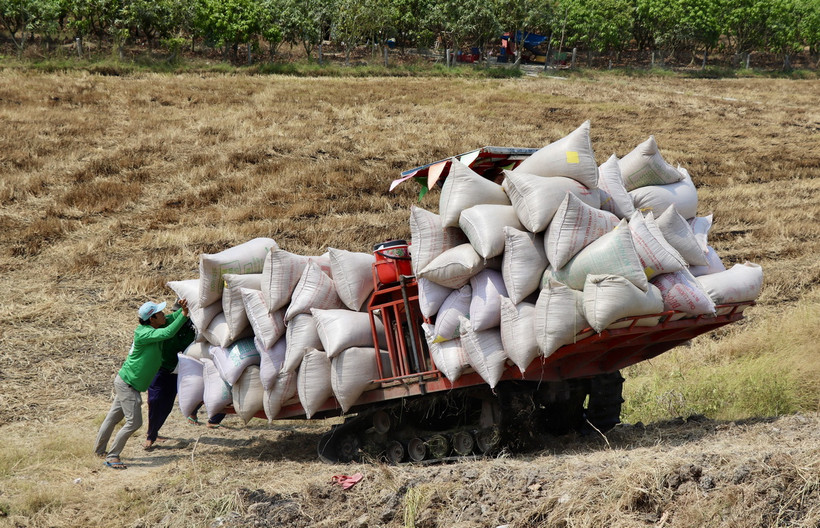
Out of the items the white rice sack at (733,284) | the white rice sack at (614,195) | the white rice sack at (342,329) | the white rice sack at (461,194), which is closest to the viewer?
the white rice sack at (733,284)

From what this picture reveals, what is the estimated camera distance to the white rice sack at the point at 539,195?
575 cm

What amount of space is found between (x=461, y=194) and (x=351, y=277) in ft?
4.42

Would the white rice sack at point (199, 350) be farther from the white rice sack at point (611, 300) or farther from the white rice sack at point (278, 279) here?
the white rice sack at point (611, 300)

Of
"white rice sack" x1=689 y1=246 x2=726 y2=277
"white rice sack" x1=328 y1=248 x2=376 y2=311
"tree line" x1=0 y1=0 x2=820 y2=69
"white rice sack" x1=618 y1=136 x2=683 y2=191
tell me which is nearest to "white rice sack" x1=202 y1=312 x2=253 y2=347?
"white rice sack" x1=328 y1=248 x2=376 y2=311

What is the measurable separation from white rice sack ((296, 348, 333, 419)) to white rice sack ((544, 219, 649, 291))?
2262mm

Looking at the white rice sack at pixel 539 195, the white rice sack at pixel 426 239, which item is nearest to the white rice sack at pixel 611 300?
the white rice sack at pixel 539 195

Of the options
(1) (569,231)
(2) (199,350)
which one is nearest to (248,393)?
(2) (199,350)

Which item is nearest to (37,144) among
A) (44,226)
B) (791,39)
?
(44,226)

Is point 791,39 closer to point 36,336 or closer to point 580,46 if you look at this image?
point 580,46

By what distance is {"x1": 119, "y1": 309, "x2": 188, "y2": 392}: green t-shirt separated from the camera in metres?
7.26

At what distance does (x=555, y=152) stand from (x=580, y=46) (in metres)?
54.2

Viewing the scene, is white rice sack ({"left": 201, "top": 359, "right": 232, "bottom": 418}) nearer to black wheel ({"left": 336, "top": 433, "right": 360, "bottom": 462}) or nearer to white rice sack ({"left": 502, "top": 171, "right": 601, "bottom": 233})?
black wheel ({"left": 336, "top": 433, "right": 360, "bottom": 462})

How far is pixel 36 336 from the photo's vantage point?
1083 cm

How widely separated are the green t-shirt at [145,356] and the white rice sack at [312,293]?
1.28 m
